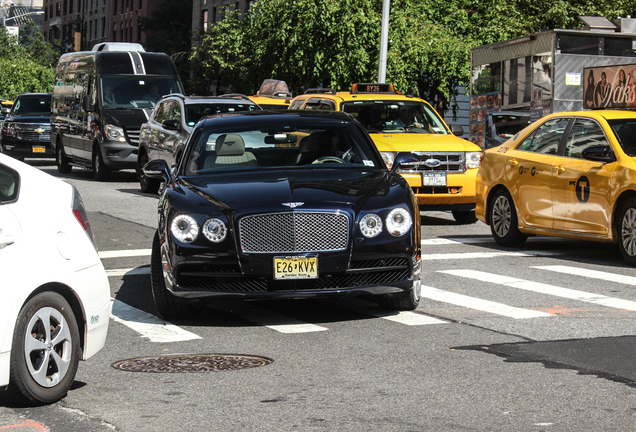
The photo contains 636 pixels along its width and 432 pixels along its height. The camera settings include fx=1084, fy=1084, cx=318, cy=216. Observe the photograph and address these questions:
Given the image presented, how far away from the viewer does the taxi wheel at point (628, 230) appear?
1126 centimetres

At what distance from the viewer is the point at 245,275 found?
763cm

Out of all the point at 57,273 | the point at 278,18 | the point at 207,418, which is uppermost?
the point at 278,18

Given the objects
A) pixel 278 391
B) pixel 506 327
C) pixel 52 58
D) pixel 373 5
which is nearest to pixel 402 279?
pixel 506 327

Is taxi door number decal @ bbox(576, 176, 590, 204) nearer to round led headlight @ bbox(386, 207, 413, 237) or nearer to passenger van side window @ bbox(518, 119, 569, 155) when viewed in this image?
passenger van side window @ bbox(518, 119, 569, 155)

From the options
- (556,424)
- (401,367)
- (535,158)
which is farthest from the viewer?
(535,158)

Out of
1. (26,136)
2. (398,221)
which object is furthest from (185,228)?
(26,136)

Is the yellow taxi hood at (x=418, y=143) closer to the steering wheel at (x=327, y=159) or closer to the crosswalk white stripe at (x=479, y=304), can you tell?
the crosswalk white stripe at (x=479, y=304)

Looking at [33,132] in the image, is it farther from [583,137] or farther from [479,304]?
[479,304]

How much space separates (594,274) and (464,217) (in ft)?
19.4

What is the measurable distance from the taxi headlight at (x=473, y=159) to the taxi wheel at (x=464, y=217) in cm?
96

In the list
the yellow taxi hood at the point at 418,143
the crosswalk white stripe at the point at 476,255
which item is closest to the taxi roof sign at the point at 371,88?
the yellow taxi hood at the point at 418,143

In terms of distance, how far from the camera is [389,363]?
21.7ft

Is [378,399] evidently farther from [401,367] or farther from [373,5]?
[373,5]

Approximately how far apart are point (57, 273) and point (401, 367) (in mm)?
2136
